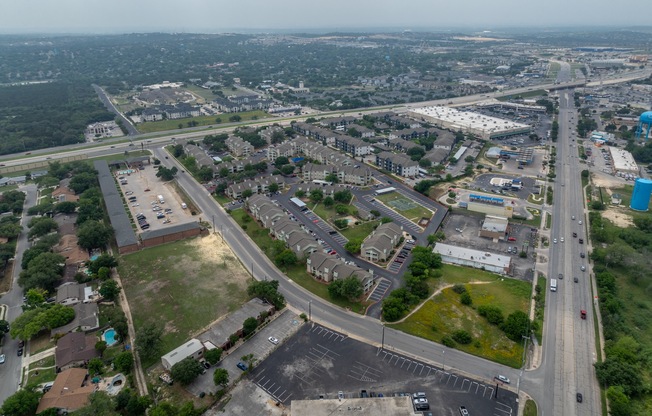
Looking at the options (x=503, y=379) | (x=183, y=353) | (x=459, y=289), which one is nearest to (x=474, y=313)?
(x=459, y=289)

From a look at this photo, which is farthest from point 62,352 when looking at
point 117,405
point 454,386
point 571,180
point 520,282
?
point 571,180

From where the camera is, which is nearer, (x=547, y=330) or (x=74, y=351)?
(x=74, y=351)

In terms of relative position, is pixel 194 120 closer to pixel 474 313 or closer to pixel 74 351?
pixel 74 351

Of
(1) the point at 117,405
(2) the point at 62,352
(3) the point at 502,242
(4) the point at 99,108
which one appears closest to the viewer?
(1) the point at 117,405

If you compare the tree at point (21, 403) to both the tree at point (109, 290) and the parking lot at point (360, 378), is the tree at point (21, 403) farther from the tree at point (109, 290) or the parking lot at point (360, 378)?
the parking lot at point (360, 378)

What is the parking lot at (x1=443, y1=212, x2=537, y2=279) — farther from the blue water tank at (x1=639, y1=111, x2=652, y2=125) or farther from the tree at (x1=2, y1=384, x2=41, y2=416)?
the blue water tank at (x1=639, y1=111, x2=652, y2=125)

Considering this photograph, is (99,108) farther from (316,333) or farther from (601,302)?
(601,302)
